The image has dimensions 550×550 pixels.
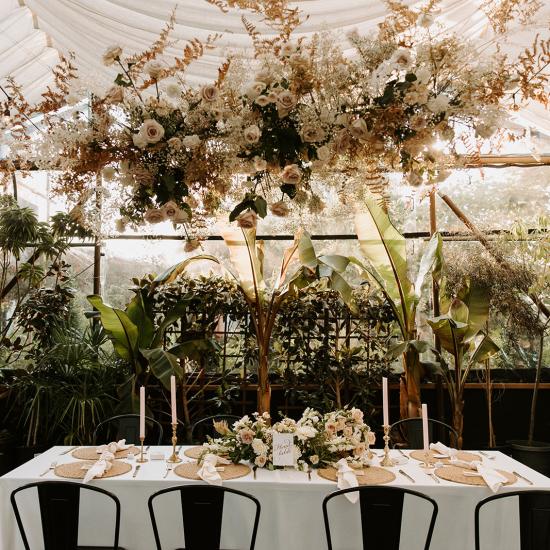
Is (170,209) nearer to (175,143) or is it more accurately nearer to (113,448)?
(175,143)

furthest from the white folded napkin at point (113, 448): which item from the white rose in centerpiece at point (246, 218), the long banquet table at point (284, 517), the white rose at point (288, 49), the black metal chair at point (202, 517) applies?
the white rose at point (288, 49)

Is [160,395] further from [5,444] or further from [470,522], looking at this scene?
[470,522]

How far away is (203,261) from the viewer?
621cm

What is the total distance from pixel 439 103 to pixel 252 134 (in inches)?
29.5

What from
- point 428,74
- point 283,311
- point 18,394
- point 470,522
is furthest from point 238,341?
point 428,74

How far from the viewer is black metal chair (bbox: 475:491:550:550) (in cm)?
296

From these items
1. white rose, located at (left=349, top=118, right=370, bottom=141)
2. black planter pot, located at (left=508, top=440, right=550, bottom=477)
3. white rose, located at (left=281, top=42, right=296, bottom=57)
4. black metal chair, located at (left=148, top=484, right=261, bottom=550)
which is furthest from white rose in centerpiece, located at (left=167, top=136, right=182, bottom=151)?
black planter pot, located at (left=508, top=440, right=550, bottom=477)

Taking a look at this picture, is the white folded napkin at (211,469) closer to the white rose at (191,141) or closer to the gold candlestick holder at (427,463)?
the gold candlestick holder at (427,463)

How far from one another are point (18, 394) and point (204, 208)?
3718mm

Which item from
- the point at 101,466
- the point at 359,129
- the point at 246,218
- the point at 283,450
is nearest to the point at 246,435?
the point at 283,450

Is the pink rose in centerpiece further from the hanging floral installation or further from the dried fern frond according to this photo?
the dried fern frond

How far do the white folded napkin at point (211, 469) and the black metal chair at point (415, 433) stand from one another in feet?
4.59

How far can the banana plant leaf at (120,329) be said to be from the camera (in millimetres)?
5309

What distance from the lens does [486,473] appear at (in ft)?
10.4
